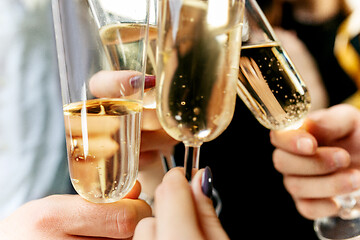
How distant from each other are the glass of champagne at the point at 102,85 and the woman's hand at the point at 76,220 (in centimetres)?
9

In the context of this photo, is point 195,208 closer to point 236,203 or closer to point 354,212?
point 354,212

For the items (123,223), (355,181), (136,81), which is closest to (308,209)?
(355,181)

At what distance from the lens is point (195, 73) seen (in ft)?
1.51

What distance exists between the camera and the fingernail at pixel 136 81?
556mm

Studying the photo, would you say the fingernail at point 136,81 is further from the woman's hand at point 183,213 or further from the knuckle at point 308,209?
the knuckle at point 308,209

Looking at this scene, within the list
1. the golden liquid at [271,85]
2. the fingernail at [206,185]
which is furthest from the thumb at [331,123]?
the fingernail at [206,185]

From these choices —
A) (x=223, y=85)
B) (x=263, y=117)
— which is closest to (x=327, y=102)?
(x=263, y=117)

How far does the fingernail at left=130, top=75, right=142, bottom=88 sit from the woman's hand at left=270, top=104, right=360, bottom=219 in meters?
0.54

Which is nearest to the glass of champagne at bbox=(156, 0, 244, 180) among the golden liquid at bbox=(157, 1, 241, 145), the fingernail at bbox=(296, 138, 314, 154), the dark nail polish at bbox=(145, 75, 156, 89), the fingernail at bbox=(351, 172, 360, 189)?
the golden liquid at bbox=(157, 1, 241, 145)

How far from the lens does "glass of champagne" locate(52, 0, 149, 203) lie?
1.72ft

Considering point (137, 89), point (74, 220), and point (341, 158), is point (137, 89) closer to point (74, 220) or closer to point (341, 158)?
point (74, 220)

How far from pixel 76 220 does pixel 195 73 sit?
35 cm

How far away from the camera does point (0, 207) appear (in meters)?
1.88

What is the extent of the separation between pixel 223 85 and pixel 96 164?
0.21 m
